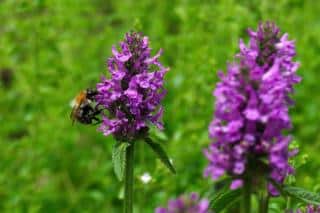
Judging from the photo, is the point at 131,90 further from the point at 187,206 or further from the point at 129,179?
the point at 187,206

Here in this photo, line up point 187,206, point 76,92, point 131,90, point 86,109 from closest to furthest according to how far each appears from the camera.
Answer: point 187,206
point 131,90
point 86,109
point 76,92

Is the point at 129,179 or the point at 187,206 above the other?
the point at 129,179

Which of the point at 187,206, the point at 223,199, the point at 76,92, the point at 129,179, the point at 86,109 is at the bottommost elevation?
the point at 187,206

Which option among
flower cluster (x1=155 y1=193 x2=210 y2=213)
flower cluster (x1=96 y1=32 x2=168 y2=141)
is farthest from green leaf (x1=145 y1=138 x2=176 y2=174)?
flower cluster (x1=155 y1=193 x2=210 y2=213)

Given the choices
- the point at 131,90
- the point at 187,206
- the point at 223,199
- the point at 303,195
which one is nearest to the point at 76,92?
the point at 131,90

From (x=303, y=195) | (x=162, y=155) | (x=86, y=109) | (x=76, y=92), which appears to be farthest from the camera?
(x=76, y=92)

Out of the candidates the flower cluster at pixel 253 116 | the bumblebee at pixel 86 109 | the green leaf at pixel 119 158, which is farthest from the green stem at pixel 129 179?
the flower cluster at pixel 253 116

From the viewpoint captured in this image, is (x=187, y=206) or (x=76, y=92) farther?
(x=76, y=92)

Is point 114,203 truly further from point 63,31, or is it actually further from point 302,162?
point 302,162
